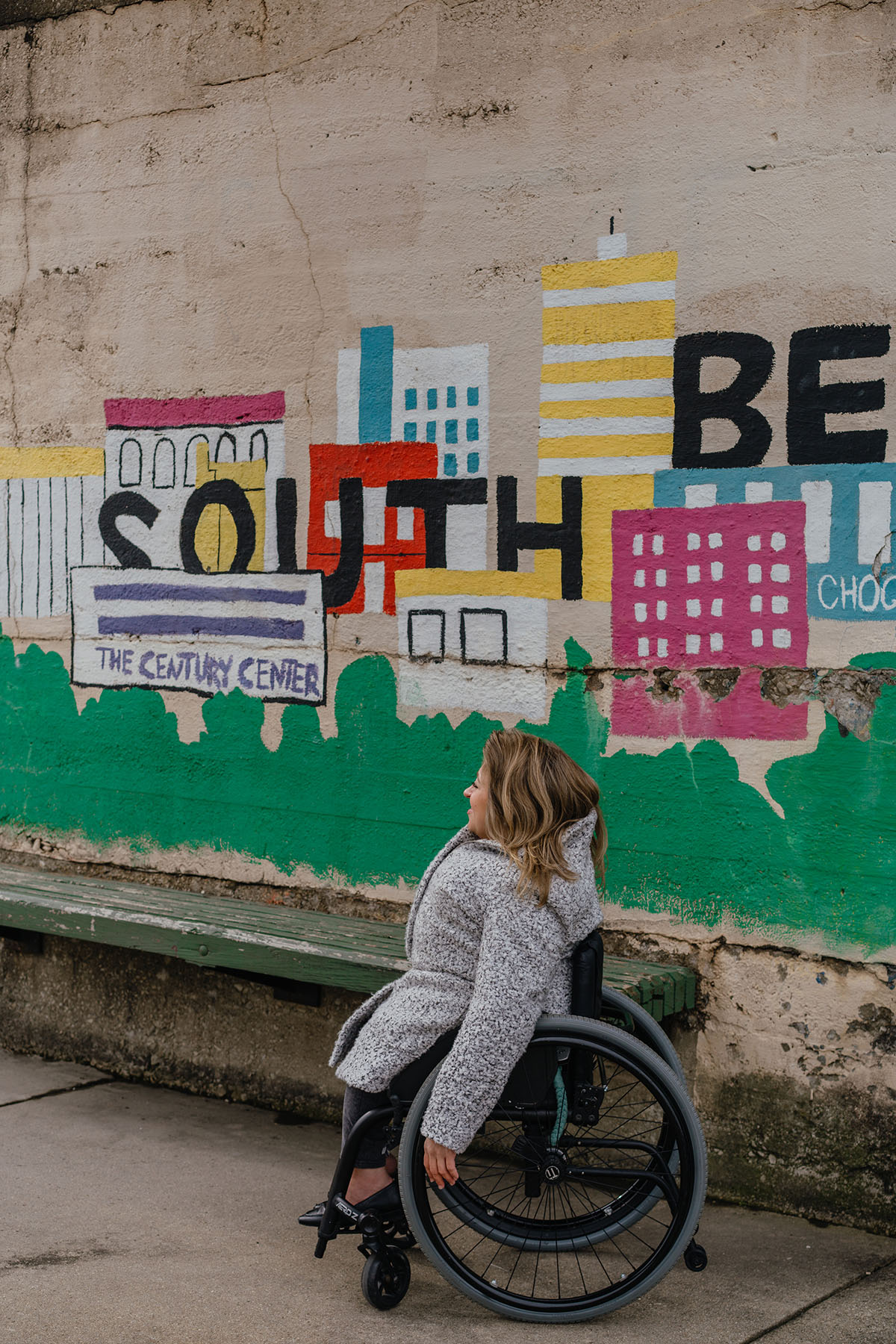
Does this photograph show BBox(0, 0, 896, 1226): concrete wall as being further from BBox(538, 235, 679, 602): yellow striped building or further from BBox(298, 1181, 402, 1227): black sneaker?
BBox(298, 1181, 402, 1227): black sneaker

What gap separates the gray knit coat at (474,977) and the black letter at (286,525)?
161 centimetres

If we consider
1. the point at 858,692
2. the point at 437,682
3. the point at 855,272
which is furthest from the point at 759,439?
the point at 437,682

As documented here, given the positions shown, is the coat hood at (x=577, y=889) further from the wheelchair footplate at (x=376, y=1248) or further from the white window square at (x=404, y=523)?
the white window square at (x=404, y=523)

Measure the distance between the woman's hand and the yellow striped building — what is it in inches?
66.3

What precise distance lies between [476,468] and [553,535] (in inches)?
13.1

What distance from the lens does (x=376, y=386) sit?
4.10m

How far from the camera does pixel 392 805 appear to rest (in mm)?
4094

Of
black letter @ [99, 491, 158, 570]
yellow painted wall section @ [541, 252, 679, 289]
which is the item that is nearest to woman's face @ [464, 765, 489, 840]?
yellow painted wall section @ [541, 252, 679, 289]

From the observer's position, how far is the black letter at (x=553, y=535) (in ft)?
12.4

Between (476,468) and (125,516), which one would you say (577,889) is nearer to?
(476,468)

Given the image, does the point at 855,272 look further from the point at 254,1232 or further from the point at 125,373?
the point at 254,1232

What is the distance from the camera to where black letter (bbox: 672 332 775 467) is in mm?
3520

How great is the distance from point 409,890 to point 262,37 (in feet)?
9.52

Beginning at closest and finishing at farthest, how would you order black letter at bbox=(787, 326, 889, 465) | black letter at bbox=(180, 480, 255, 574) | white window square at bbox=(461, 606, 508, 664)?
black letter at bbox=(787, 326, 889, 465) < white window square at bbox=(461, 606, 508, 664) < black letter at bbox=(180, 480, 255, 574)
